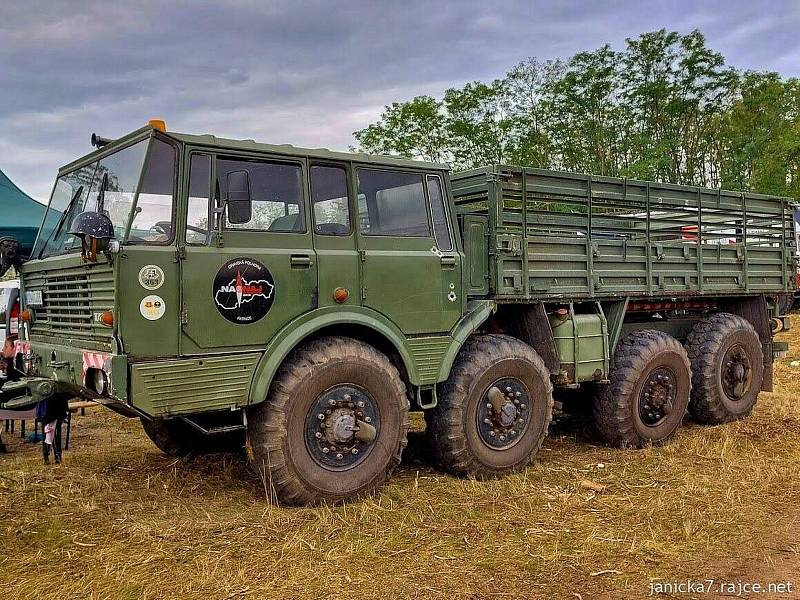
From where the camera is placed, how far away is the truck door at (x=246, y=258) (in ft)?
15.9

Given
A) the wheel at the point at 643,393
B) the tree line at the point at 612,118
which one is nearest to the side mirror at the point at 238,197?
the wheel at the point at 643,393

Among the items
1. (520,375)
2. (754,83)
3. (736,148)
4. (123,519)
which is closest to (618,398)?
(520,375)

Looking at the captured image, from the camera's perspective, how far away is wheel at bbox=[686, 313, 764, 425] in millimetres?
8070

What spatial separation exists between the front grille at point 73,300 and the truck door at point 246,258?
18.8 inches

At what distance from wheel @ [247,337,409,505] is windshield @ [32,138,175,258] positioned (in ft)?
4.07

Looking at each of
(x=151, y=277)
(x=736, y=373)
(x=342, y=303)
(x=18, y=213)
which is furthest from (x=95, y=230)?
(x=18, y=213)

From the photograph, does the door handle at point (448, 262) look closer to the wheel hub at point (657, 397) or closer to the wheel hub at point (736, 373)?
the wheel hub at point (657, 397)

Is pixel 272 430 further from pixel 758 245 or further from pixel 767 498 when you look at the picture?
pixel 758 245

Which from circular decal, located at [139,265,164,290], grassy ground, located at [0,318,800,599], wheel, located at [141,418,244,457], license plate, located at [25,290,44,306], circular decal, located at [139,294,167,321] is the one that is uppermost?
circular decal, located at [139,265,164,290]

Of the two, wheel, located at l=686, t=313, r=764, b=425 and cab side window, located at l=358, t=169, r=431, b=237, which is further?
wheel, located at l=686, t=313, r=764, b=425

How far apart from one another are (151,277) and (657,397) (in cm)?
479

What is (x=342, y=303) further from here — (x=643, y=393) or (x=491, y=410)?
(x=643, y=393)

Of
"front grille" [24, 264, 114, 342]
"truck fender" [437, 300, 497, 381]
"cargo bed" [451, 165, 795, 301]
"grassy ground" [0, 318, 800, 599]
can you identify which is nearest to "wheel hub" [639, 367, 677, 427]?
"grassy ground" [0, 318, 800, 599]

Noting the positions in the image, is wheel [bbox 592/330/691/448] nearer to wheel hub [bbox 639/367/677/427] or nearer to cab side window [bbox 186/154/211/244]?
wheel hub [bbox 639/367/677/427]
